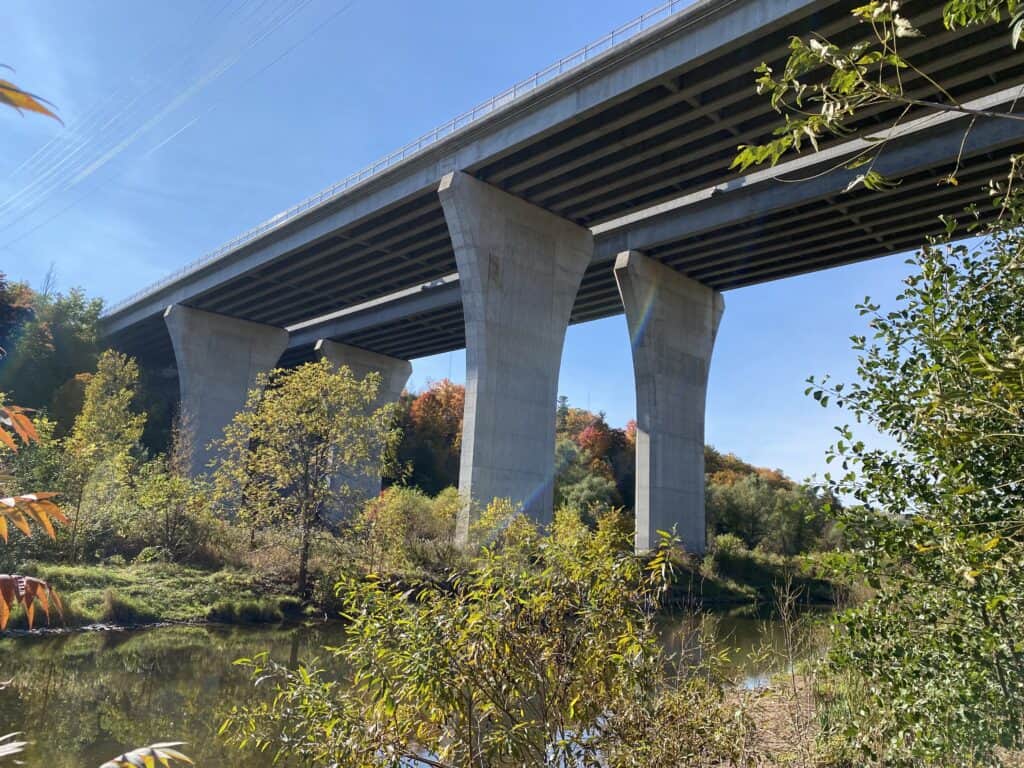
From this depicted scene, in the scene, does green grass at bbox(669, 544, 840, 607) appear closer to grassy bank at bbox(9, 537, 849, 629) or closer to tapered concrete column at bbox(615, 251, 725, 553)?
tapered concrete column at bbox(615, 251, 725, 553)

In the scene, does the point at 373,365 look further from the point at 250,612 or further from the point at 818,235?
the point at 250,612

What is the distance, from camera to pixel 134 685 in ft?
33.3

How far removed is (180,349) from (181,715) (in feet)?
122

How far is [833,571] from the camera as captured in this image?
4.03 m

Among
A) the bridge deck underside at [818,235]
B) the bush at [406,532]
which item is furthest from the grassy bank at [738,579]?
the bridge deck underside at [818,235]

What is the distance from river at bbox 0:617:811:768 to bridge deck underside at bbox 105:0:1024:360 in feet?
46.0

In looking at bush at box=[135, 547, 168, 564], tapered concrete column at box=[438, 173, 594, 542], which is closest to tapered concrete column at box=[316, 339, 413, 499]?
tapered concrete column at box=[438, 173, 594, 542]

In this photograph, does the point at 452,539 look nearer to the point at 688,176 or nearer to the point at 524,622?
the point at 688,176

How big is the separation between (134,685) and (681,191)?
22010mm

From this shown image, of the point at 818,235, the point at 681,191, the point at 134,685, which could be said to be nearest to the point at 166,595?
the point at 134,685

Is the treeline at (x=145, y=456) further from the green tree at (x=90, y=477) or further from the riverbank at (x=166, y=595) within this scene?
the riverbank at (x=166, y=595)

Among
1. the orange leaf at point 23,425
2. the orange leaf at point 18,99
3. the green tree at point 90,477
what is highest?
the green tree at point 90,477

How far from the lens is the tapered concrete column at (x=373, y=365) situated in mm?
47469

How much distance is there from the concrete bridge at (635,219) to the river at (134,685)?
10.4m
